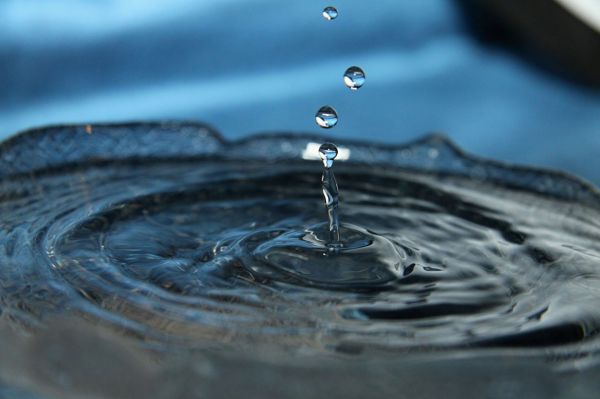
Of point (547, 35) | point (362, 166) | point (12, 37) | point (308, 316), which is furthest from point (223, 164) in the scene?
point (547, 35)

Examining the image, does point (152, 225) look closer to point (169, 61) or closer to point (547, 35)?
point (169, 61)

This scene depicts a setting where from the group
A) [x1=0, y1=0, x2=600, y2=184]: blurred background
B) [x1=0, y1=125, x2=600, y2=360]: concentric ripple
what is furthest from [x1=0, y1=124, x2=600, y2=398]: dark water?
[x1=0, y1=0, x2=600, y2=184]: blurred background

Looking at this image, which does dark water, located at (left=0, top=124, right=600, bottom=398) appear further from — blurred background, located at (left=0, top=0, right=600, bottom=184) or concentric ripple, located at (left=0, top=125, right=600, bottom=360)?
blurred background, located at (left=0, top=0, right=600, bottom=184)

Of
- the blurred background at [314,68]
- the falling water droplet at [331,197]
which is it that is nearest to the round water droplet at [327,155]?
the falling water droplet at [331,197]

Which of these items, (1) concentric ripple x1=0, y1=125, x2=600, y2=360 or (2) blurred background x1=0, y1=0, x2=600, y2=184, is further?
(2) blurred background x1=0, y1=0, x2=600, y2=184

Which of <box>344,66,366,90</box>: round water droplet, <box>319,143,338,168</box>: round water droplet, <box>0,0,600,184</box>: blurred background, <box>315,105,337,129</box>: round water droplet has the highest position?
<box>0,0,600,184</box>: blurred background

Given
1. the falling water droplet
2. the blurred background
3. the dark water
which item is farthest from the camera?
the blurred background

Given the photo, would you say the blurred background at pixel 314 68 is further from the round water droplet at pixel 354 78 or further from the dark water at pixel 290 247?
the round water droplet at pixel 354 78

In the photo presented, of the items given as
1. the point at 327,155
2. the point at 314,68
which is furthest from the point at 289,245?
the point at 314,68

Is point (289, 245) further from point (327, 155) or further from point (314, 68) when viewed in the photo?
point (314, 68)

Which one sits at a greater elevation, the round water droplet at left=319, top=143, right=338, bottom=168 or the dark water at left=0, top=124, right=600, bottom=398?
the round water droplet at left=319, top=143, right=338, bottom=168
